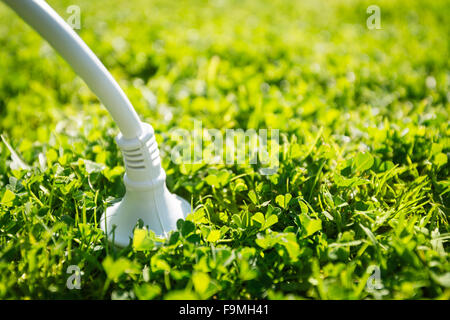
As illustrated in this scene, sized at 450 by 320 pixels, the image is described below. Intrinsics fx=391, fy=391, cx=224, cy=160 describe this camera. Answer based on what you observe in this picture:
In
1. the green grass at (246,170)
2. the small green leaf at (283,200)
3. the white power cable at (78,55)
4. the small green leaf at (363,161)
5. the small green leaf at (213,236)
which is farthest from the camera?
the small green leaf at (363,161)

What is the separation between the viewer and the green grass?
4.67ft

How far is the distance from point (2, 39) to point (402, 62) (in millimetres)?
3882

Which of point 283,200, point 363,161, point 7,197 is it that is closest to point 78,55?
point 7,197

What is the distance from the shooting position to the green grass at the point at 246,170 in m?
1.42

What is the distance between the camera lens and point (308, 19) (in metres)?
4.82

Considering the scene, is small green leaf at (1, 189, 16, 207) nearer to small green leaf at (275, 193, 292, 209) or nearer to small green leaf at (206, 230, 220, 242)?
small green leaf at (206, 230, 220, 242)

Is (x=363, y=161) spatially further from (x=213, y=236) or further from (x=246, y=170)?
(x=213, y=236)

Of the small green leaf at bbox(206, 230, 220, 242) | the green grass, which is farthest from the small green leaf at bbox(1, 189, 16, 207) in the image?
the small green leaf at bbox(206, 230, 220, 242)

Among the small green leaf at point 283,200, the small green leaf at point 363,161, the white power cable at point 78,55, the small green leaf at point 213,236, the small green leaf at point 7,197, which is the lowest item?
the small green leaf at point 213,236

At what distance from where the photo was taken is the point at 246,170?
1992 mm

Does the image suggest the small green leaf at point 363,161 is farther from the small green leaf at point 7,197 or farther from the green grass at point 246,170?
the small green leaf at point 7,197

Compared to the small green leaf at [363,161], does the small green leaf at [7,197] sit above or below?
below

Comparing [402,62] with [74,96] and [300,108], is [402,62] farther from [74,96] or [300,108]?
[74,96]

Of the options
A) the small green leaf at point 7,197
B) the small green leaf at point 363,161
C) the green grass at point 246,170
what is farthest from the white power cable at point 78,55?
the small green leaf at point 363,161
